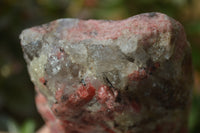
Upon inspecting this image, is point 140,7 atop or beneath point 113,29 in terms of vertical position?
atop

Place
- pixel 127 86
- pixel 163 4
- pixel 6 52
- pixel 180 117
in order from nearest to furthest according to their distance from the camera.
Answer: pixel 127 86, pixel 180 117, pixel 163 4, pixel 6 52

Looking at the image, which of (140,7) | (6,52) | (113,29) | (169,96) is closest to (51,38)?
(113,29)

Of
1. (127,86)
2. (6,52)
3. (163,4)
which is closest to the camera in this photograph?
(127,86)

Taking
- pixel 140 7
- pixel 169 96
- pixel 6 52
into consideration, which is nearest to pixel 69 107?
pixel 169 96

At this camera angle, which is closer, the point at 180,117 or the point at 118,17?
the point at 180,117

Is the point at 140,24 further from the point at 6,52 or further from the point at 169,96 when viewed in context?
the point at 6,52

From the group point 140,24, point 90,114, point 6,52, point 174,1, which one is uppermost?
point 6,52
